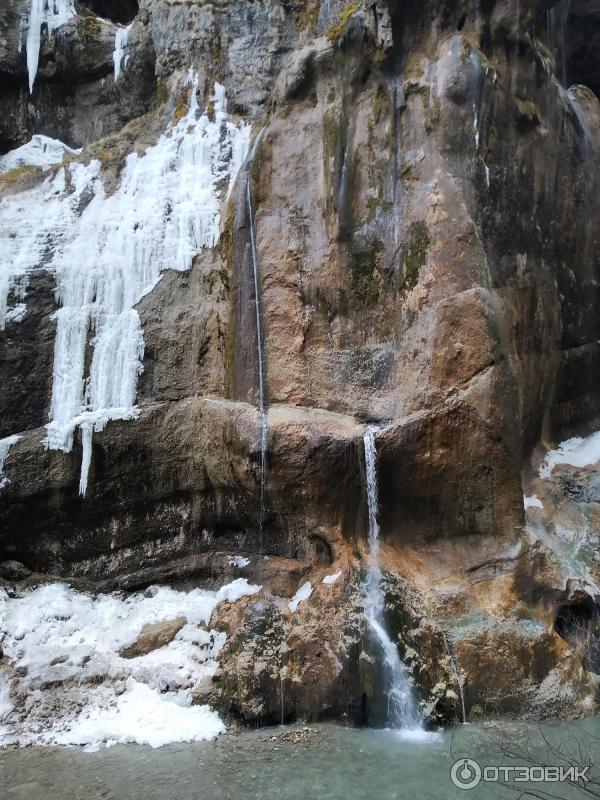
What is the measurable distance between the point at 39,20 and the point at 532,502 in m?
15.1

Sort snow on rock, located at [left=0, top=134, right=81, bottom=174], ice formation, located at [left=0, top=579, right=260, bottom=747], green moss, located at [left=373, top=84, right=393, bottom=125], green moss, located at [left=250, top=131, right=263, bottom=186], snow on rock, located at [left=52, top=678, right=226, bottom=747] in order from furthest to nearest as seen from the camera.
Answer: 1. snow on rock, located at [left=0, top=134, right=81, bottom=174]
2. green moss, located at [left=250, top=131, right=263, bottom=186]
3. green moss, located at [left=373, top=84, right=393, bottom=125]
4. ice formation, located at [left=0, top=579, right=260, bottom=747]
5. snow on rock, located at [left=52, top=678, right=226, bottom=747]

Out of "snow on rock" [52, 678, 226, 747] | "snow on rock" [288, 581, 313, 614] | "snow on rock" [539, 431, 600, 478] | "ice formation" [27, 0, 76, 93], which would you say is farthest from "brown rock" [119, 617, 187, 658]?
"ice formation" [27, 0, 76, 93]

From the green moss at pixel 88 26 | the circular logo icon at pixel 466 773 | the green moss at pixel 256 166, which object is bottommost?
the circular logo icon at pixel 466 773

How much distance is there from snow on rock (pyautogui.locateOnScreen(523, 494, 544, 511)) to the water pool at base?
3493 mm

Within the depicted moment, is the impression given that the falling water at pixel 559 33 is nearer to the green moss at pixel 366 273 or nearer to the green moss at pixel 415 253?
the green moss at pixel 415 253

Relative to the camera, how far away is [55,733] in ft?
28.4

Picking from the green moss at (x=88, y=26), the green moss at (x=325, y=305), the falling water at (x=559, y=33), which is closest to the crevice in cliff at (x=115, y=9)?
the green moss at (x=88, y=26)

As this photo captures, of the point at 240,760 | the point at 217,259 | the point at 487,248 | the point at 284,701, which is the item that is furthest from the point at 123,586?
the point at 487,248

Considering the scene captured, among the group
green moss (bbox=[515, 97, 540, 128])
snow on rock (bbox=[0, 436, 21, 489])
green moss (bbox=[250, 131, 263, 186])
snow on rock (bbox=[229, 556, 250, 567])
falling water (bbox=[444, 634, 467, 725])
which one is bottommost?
falling water (bbox=[444, 634, 467, 725])

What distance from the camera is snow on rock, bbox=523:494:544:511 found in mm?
11328

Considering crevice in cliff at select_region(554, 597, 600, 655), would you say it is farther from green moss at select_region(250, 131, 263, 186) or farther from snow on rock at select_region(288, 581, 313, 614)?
green moss at select_region(250, 131, 263, 186)

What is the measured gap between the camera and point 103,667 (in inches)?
383

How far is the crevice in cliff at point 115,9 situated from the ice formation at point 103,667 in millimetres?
14267

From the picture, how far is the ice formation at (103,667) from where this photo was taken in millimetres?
8703
